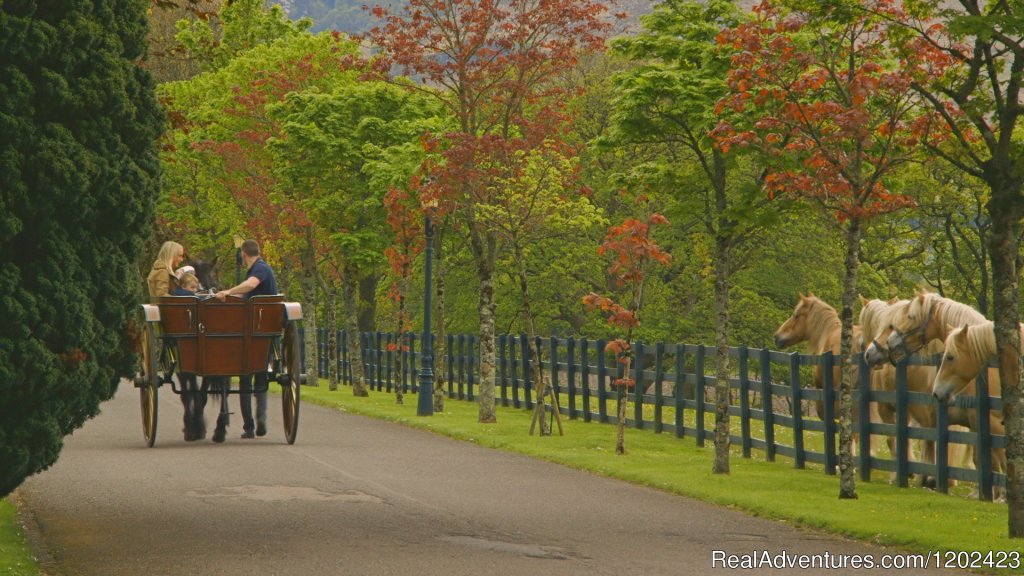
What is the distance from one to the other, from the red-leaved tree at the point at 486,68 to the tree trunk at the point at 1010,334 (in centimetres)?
1342

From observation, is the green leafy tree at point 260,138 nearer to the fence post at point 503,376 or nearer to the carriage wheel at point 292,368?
the fence post at point 503,376

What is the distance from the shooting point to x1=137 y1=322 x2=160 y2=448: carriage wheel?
16.1 metres

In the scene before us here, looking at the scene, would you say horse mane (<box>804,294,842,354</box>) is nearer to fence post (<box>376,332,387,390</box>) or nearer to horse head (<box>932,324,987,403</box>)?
horse head (<box>932,324,987,403</box>)

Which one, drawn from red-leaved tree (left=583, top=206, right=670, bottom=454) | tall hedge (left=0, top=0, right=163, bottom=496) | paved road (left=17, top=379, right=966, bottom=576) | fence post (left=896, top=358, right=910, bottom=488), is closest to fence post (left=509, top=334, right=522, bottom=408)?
red-leaved tree (left=583, top=206, right=670, bottom=454)

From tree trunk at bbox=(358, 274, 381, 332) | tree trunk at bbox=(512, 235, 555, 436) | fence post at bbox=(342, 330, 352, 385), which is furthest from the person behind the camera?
tree trunk at bbox=(358, 274, 381, 332)

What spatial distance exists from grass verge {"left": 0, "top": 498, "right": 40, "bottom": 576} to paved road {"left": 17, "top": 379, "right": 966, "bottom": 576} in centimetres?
18

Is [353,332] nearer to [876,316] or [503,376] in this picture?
[503,376]

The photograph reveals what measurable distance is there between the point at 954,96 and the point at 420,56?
15065 mm

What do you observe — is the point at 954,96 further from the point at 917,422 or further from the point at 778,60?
the point at 917,422

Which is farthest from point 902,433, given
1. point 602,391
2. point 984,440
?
point 602,391

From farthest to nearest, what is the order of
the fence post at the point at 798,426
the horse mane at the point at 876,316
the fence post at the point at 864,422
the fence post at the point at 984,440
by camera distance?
the fence post at the point at 798,426
the fence post at the point at 864,422
the horse mane at the point at 876,316
the fence post at the point at 984,440

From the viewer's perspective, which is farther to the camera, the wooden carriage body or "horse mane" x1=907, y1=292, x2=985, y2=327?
the wooden carriage body

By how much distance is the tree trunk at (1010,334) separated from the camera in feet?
37.7

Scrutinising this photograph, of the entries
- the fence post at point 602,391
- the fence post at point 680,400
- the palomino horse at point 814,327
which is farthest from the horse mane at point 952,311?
the fence post at point 602,391
